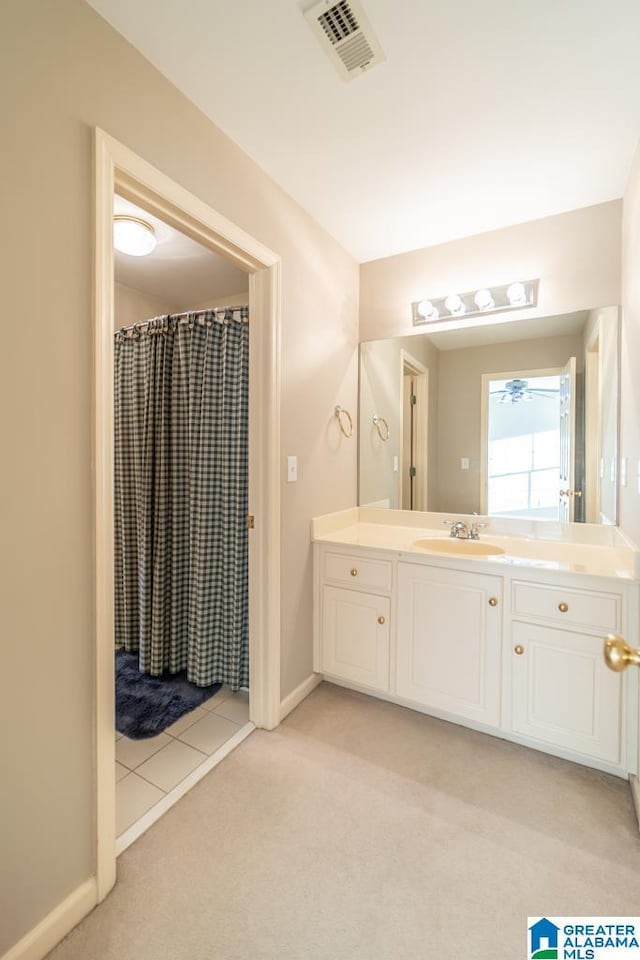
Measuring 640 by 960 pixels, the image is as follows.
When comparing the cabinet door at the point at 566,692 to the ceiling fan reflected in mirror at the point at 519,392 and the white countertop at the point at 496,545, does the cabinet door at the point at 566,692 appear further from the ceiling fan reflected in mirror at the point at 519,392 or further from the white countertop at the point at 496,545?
the ceiling fan reflected in mirror at the point at 519,392

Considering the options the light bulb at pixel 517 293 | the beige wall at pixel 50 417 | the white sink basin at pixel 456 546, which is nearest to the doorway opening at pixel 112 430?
the beige wall at pixel 50 417

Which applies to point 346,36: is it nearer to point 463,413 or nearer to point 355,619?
point 463,413

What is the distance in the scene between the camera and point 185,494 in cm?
235

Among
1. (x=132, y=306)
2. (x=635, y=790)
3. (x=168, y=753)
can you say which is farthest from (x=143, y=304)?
(x=635, y=790)

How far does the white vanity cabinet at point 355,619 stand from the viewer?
2000 millimetres

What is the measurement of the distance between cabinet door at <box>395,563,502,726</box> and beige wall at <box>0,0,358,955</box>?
51.2 inches

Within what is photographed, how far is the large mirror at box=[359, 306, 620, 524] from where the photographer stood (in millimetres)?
1969

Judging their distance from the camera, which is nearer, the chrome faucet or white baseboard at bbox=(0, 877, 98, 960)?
white baseboard at bbox=(0, 877, 98, 960)

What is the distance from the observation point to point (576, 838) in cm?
136

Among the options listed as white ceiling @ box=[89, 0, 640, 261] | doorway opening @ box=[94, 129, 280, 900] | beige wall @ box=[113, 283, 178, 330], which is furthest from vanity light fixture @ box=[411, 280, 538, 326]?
beige wall @ box=[113, 283, 178, 330]

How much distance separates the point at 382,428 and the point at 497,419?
65cm

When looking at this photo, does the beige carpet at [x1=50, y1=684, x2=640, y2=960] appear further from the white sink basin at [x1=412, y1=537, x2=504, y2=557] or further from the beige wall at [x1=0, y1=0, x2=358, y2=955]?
the white sink basin at [x1=412, y1=537, x2=504, y2=557]

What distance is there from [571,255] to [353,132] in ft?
Answer: 3.89

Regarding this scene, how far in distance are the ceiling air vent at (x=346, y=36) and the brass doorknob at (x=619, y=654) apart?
5.47ft
